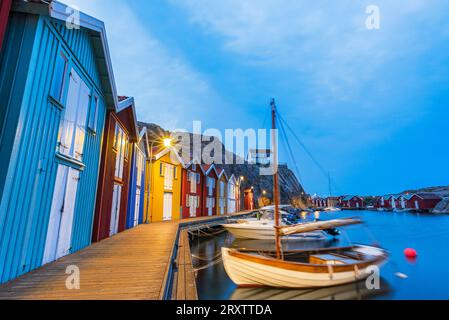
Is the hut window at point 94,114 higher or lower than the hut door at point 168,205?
higher

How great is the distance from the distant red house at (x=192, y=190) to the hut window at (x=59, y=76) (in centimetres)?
2341

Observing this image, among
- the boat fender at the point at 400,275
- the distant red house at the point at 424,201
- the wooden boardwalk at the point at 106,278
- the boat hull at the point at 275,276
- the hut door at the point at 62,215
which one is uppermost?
the distant red house at the point at 424,201

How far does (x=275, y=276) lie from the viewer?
10805mm

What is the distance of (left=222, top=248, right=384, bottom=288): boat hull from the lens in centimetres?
1073

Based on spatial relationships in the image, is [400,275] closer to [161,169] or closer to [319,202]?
[161,169]

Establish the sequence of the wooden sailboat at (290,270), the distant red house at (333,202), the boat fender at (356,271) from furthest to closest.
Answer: the distant red house at (333,202), the boat fender at (356,271), the wooden sailboat at (290,270)

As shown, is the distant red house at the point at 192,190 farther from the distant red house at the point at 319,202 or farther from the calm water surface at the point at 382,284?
the distant red house at the point at 319,202

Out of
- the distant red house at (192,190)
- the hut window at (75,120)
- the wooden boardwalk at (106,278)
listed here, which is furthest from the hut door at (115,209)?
the distant red house at (192,190)

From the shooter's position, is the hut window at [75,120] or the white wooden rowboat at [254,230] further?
the white wooden rowboat at [254,230]

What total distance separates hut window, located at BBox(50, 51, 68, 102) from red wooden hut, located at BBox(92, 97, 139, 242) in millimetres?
4778

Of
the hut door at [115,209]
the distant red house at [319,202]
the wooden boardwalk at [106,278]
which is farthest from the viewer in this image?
the distant red house at [319,202]

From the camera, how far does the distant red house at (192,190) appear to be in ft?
100

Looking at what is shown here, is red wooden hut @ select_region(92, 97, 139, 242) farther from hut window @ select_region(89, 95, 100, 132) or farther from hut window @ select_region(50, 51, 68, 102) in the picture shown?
hut window @ select_region(50, 51, 68, 102)

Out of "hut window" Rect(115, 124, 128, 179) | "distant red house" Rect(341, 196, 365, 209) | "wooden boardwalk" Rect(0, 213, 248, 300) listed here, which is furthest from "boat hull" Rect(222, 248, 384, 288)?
"distant red house" Rect(341, 196, 365, 209)
